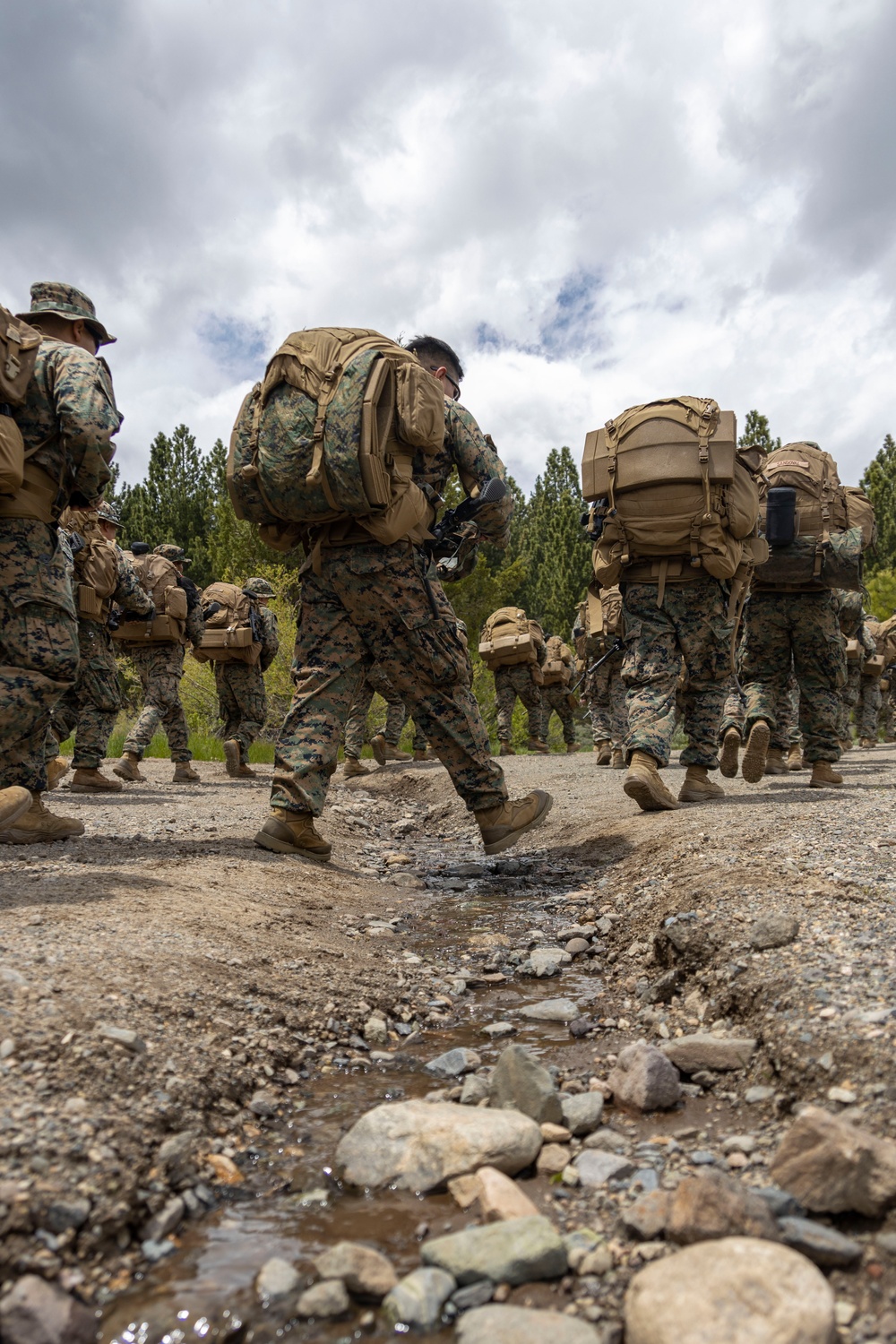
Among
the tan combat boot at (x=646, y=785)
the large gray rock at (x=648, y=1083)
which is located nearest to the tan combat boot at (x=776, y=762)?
the tan combat boot at (x=646, y=785)

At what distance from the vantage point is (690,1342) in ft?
3.91

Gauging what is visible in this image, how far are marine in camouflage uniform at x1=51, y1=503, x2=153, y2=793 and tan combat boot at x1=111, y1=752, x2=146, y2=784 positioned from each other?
3.59 ft

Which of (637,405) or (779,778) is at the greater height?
(637,405)

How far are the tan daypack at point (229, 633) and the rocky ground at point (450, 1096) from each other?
6597 mm

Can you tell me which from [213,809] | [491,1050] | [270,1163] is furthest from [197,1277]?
[213,809]

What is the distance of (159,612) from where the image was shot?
10.2 meters

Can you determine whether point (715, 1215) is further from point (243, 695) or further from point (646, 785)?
point (243, 695)

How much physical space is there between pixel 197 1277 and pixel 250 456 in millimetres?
3413

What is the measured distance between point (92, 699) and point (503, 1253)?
7685mm

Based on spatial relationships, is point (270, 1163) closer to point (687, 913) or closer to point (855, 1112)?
point (855, 1112)

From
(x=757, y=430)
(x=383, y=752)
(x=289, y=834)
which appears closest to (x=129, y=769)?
(x=383, y=752)

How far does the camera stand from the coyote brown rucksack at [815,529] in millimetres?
6680

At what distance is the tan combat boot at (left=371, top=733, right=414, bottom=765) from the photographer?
517 inches

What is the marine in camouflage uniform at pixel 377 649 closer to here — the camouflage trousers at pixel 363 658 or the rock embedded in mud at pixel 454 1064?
the camouflage trousers at pixel 363 658
